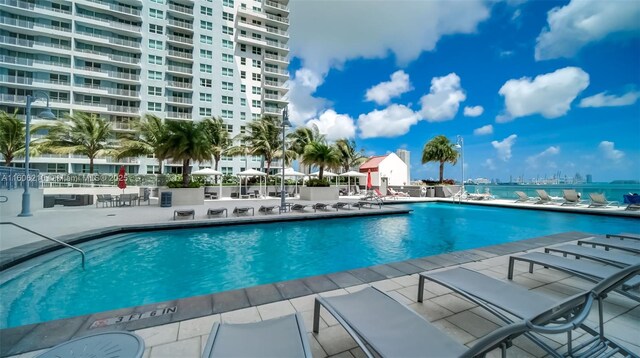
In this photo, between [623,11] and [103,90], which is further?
[103,90]

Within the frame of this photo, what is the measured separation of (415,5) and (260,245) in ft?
42.5

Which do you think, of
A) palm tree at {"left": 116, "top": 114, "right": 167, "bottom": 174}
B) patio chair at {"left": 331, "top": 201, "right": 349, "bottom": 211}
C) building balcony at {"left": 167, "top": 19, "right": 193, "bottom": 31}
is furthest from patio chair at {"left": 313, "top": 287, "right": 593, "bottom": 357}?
building balcony at {"left": 167, "top": 19, "right": 193, "bottom": 31}

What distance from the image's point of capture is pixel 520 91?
23531 millimetres

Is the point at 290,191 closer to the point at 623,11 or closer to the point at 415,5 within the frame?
the point at 415,5

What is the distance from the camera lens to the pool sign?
2955mm

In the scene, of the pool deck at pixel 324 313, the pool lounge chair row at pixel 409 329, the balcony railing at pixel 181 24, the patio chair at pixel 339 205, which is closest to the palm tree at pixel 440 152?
the patio chair at pixel 339 205

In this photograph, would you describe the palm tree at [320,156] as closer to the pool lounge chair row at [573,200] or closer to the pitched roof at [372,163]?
the pitched roof at [372,163]

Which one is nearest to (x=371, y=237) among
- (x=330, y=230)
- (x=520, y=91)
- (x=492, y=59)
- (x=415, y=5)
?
(x=330, y=230)

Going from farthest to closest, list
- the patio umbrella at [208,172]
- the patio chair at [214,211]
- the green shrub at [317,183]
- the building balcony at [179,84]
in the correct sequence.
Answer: the building balcony at [179,84]
the green shrub at [317,183]
the patio umbrella at [208,172]
the patio chair at [214,211]

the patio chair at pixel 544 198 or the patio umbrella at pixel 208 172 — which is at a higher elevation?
the patio umbrella at pixel 208 172

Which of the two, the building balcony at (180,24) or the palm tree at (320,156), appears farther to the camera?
the building balcony at (180,24)

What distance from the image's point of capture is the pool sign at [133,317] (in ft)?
9.70

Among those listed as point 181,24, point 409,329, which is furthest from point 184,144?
point 181,24

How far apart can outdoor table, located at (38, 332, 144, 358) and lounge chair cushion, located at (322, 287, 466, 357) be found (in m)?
1.57
